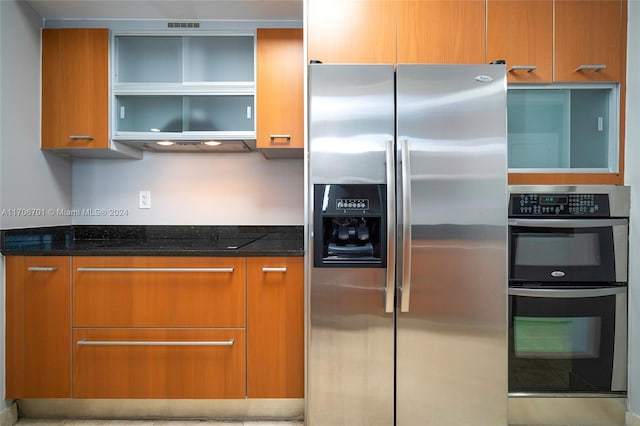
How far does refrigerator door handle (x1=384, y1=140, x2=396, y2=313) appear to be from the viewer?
147 cm

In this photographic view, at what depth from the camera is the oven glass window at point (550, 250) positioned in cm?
168

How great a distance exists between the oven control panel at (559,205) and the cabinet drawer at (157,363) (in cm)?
149

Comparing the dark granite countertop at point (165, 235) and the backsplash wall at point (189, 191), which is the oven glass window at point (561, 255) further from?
the backsplash wall at point (189, 191)

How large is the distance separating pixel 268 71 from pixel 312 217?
3.16ft

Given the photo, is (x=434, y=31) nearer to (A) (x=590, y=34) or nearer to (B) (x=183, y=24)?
(A) (x=590, y=34)

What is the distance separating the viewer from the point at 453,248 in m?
1.53

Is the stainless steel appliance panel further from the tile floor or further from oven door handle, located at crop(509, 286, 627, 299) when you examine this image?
the tile floor

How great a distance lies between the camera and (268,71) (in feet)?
6.41

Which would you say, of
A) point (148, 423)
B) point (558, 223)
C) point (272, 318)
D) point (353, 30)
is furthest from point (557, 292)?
point (148, 423)

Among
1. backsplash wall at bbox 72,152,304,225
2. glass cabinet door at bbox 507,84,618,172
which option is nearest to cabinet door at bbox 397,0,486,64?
glass cabinet door at bbox 507,84,618,172

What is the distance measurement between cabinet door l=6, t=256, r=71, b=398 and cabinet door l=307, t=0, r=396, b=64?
1.69m

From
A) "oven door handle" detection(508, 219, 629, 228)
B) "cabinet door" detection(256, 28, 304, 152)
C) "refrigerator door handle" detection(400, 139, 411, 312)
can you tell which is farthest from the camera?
"cabinet door" detection(256, 28, 304, 152)

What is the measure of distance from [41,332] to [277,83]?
1.77m

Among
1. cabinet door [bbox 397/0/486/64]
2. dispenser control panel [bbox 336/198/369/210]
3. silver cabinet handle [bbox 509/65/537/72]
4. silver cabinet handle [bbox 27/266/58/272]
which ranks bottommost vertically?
silver cabinet handle [bbox 27/266/58/272]
